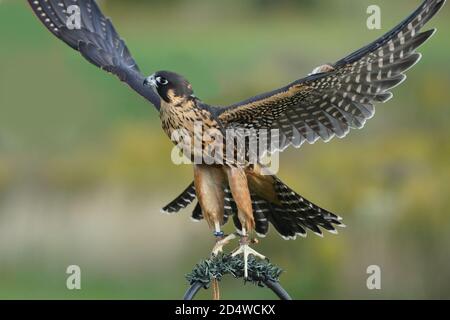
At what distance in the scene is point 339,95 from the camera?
246 cm

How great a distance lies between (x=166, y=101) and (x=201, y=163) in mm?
189

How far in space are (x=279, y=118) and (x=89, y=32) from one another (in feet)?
2.40

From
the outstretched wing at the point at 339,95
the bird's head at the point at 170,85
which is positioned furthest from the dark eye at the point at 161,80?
the outstretched wing at the point at 339,95

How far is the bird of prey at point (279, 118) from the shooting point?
7.54ft

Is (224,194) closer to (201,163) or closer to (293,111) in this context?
(201,163)

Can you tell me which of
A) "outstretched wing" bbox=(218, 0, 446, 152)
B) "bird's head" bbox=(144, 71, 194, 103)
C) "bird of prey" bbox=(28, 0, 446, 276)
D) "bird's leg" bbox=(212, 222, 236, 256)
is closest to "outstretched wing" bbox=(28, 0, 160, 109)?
"bird of prey" bbox=(28, 0, 446, 276)

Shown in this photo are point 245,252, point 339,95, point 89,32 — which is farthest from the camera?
point 89,32

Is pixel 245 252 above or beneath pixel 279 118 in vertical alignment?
beneath

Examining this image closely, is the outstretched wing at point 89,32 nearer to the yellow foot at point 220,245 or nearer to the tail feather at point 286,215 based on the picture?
the tail feather at point 286,215

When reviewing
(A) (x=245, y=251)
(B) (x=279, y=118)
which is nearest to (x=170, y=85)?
(B) (x=279, y=118)

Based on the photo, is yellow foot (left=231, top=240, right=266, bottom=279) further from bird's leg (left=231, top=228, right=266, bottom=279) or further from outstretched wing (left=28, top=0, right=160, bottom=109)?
outstretched wing (left=28, top=0, right=160, bottom=109)

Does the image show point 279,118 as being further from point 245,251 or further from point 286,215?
point 245,251

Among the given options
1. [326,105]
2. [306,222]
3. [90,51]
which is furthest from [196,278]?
[90,51]

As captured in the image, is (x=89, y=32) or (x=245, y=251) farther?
(x=89, y=32)
